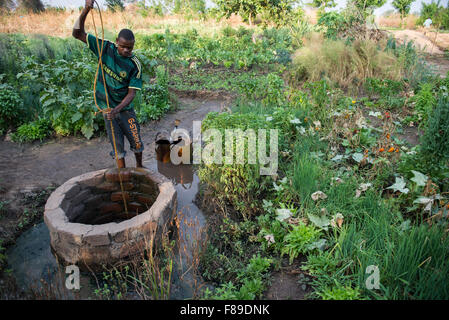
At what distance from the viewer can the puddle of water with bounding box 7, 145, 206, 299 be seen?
7.39 ft

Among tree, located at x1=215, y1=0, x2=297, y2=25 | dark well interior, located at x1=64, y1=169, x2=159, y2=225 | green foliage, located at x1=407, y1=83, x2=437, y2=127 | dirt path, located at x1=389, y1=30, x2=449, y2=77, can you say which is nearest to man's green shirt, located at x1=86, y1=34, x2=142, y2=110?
dark well interior, located at x1=64, y1=169, x2=159, y2=225

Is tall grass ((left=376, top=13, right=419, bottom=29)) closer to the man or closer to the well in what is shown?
the man

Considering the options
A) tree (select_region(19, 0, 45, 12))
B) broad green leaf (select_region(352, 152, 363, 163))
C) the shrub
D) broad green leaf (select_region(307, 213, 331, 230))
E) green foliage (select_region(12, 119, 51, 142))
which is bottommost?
broad green leaf (select_region(307, 213, 331, 230))

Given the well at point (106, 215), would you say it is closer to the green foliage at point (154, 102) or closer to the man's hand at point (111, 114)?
the man's hand at point (111, 114)

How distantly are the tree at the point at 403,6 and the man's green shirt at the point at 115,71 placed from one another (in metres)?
25.2

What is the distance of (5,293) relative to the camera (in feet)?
6.63

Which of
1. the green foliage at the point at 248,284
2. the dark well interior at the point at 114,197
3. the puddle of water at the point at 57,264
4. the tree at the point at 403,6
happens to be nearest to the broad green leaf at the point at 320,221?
the green foliage at the point at 248,284

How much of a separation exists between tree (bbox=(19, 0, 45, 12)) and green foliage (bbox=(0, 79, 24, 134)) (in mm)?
12381

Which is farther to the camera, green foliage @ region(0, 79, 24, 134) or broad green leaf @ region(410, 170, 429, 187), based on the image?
green foliage @ region(0, 79, 24, 134)

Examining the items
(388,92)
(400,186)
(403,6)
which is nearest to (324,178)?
(400,186)

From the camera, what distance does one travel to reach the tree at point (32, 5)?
46.2 ft

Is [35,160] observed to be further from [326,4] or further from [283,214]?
[326,4]
